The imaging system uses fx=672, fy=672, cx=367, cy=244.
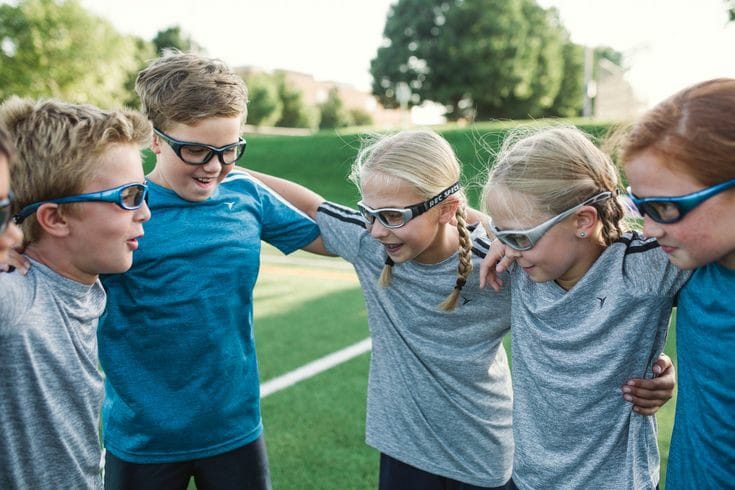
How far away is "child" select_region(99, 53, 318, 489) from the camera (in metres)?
2.49

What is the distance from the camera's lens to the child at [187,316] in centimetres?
249

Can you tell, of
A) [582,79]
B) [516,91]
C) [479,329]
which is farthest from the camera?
[582,79]

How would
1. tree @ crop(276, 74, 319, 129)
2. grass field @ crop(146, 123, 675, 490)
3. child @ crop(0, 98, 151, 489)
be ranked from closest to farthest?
1. child @ crop(0, 98, 151, 489)
2. grass field @ crop(146, 123, 675, 490)
3. tree @ crop(276, 74, 319, 129)

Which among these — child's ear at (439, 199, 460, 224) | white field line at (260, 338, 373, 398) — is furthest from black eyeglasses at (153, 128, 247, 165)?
white field line at (260, 338, 373, 398)

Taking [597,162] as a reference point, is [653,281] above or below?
below

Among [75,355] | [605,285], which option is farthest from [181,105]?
[605,285]

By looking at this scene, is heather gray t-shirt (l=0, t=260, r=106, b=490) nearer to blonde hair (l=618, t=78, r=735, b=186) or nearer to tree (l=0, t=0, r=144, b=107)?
blonde hair (l=618, t=78, r=735, b=186)

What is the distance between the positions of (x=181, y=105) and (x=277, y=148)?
84.0ft

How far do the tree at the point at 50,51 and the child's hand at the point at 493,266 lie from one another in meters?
42.3

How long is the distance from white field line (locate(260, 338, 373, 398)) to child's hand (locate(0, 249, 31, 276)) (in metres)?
3.62

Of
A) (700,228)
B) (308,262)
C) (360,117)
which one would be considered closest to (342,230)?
(700,228)

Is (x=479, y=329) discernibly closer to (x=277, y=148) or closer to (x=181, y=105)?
(x=181, y=105)

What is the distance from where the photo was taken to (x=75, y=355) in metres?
1.97

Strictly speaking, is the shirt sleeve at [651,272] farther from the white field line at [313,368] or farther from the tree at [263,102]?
the tree at [263,102]
